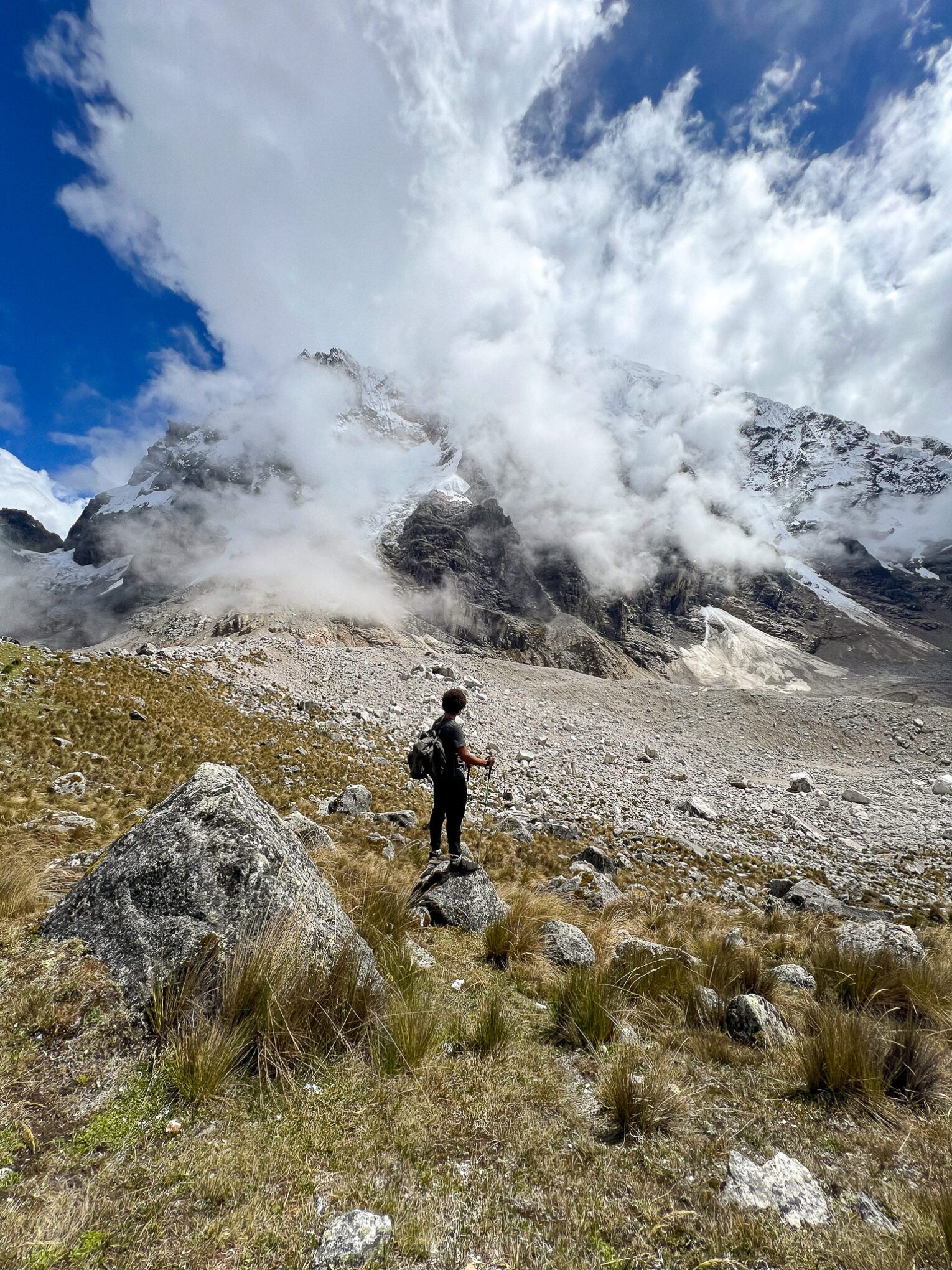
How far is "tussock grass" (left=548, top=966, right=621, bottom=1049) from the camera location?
3.73 metres

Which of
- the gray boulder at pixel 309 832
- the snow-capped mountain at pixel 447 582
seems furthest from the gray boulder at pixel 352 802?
the snow-capped mountain at pixel 447 582

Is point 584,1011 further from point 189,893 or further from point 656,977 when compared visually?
point 189,893

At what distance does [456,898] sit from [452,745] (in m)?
1.90

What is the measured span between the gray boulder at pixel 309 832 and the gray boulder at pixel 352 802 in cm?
261

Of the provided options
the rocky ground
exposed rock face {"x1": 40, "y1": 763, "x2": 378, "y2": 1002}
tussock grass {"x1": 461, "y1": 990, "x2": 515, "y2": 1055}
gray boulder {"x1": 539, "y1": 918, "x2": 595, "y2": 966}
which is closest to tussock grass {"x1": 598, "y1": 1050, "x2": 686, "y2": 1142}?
tussock grass {"x1": 461, "y1": 990, "x2": 515, "y2": 1055}

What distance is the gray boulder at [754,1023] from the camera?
3.81m

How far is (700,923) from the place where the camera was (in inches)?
301

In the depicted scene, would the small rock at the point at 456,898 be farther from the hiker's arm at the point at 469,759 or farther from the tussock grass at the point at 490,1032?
the tussock grass at the point at 490,1032

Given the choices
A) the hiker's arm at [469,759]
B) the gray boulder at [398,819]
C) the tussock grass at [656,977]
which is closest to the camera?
the tussock grass at [656,977]

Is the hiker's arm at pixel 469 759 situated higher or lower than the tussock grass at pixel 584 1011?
higher

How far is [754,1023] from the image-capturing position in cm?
390

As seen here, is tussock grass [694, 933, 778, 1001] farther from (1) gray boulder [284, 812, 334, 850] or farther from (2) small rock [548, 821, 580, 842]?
(2) small rock [548, 821, 580, 842]

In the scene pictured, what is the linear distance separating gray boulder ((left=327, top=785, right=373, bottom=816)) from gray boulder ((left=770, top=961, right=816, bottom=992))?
7.87m

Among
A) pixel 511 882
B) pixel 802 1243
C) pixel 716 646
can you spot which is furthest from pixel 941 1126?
pixel 716 646
